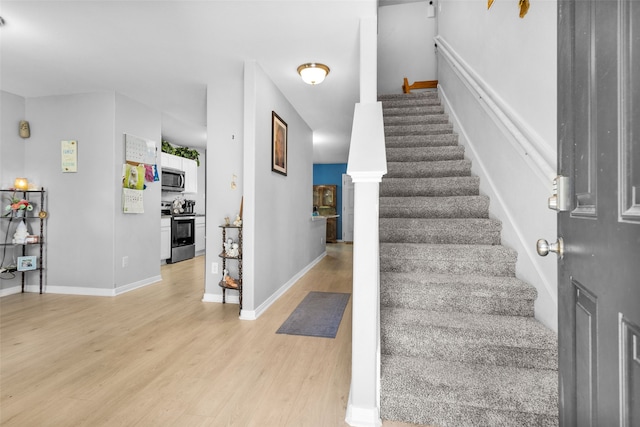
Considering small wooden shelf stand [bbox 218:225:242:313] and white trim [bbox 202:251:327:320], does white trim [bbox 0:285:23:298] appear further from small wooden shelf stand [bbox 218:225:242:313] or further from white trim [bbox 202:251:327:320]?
small wooden shelf stand [bbox 218:225:242:313]

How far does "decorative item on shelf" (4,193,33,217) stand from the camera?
Answer: 3.71m

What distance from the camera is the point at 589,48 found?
62 cm

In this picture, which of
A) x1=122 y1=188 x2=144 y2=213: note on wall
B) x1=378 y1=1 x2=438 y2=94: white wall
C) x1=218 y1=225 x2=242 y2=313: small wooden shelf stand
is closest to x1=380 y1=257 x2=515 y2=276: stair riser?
x1=218 y1=225 x2=242 y2=313: small wooden shelf stand

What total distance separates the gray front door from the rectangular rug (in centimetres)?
212

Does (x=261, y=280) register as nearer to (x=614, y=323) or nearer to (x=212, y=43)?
(x=212, y=43)

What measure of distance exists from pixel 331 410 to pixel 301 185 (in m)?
3.55

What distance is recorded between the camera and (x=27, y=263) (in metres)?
3.75

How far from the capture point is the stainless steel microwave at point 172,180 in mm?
5738

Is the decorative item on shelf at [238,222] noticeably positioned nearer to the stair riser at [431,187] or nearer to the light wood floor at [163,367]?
the light wood floor at [163,367]

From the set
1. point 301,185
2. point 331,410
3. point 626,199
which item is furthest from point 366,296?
point 301,185

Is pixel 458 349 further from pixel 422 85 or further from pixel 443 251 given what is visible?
pixel 422 85

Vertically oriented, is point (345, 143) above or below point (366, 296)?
above

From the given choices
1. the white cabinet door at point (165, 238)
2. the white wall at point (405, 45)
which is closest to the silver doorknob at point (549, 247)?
the white wall at point (405, 45)

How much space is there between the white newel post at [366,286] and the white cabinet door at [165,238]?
502 cm
